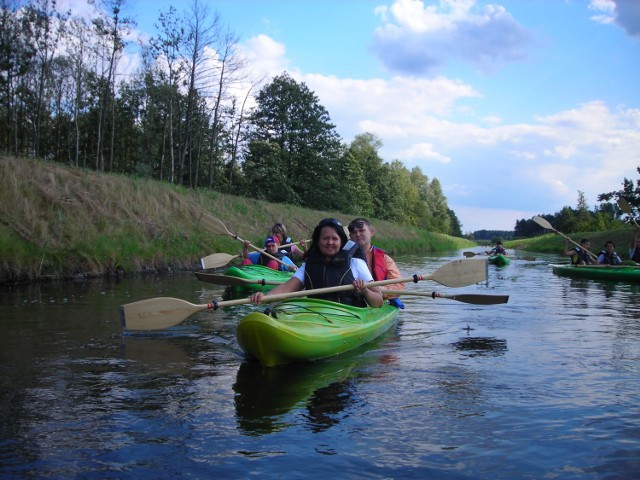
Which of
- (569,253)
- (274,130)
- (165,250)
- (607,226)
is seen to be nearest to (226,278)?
(165,250)

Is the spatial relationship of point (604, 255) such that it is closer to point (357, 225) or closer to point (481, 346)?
point (481, 346)

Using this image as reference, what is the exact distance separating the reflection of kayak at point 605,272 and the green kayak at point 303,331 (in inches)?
404

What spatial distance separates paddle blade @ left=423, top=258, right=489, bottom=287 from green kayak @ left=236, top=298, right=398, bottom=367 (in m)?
1.41

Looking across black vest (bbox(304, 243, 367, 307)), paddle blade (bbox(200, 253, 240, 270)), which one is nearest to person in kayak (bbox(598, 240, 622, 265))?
paddle blade (bbox(200, 253, 240, 270))

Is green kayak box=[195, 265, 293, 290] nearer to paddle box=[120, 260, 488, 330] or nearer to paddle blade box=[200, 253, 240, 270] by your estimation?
paddle blade box=[200, 253, 240, 270]

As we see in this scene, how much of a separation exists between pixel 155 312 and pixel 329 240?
1.87 m

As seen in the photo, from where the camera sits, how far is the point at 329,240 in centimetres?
551

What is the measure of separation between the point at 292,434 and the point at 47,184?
13.2m

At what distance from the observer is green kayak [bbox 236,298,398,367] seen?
15.0 ft

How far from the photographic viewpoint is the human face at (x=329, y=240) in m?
5.51

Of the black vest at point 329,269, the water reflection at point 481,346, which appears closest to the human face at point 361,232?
the black vest at point 329,269

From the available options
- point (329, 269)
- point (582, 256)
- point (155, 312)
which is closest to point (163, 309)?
point (155, 312)

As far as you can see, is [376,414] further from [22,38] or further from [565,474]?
[22,38]

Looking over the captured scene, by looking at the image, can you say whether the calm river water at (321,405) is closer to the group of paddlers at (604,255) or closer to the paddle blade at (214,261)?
the paddle blade at (214,261)
